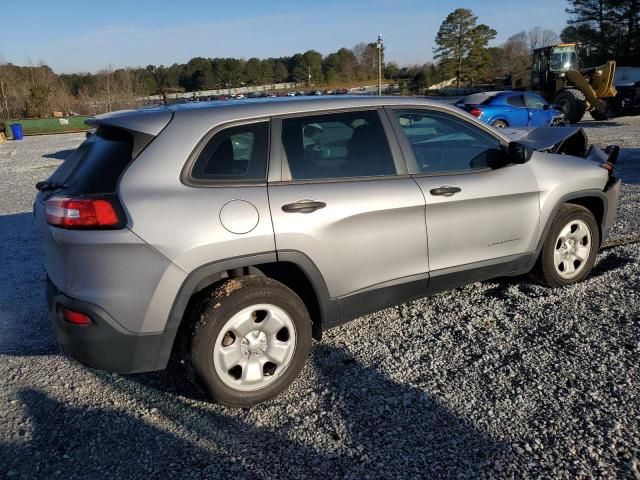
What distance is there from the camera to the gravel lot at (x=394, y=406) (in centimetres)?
266

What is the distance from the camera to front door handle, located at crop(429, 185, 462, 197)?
3.70m

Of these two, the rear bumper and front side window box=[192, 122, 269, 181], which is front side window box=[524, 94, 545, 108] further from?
the rear bumper

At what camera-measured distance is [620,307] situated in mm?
4184

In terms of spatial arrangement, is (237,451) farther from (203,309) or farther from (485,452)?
(485,452)

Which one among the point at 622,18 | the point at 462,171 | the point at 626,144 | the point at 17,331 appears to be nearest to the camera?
the point at 462,171

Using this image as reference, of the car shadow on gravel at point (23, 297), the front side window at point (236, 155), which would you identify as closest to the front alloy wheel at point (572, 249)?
the front side window at point (236, 155)

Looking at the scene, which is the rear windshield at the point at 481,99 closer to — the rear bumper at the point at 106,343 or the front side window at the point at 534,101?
the front side window at the point at 534,101

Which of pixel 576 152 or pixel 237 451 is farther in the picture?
pixel 576 152

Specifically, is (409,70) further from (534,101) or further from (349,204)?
(349,204)

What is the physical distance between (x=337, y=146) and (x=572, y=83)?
2211cm

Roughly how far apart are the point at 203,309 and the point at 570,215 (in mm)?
3120

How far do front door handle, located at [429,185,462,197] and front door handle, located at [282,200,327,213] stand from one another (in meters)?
0.88

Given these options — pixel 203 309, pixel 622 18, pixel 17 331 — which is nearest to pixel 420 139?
pixel 203 309

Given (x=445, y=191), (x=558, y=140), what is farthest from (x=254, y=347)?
(x=558, y=140)
